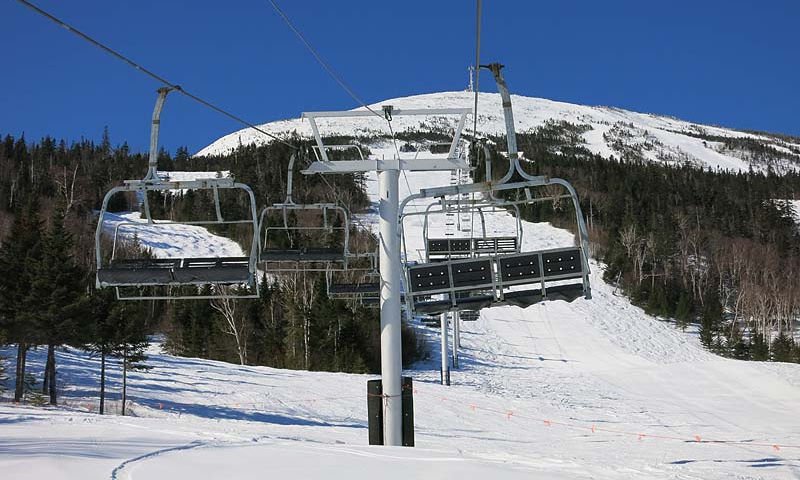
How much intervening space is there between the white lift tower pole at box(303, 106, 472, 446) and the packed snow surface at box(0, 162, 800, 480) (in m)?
1.14

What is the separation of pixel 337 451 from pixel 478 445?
9.26m

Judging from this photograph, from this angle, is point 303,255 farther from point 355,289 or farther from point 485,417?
point 485,417

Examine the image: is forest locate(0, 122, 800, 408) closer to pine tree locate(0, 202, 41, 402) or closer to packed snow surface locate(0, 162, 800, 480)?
pine tree locate(0, 202, 41, 402)

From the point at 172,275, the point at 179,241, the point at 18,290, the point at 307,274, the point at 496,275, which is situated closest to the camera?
the point at 172,275

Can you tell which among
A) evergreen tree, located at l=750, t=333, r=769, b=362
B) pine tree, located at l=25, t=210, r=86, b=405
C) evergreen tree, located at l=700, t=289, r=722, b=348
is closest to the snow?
evergreen tree, located at l=700, t=289, r=722, b=348

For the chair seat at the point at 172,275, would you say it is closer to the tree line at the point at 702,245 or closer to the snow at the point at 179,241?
the tree line at the point at 702,245

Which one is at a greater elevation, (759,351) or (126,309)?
(126,309)

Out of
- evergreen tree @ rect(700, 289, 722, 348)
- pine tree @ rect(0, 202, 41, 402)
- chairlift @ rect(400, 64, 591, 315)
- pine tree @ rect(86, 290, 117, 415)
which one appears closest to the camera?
chairlift @ rect(400, 64, 591, 315)

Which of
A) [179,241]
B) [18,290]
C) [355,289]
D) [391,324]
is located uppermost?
[179,241]

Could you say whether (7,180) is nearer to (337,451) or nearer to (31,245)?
(31,245)

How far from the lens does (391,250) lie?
31.8ft

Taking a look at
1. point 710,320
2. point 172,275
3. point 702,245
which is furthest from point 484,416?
point 702,245

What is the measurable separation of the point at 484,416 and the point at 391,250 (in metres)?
14.2

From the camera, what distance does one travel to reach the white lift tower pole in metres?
9.55
